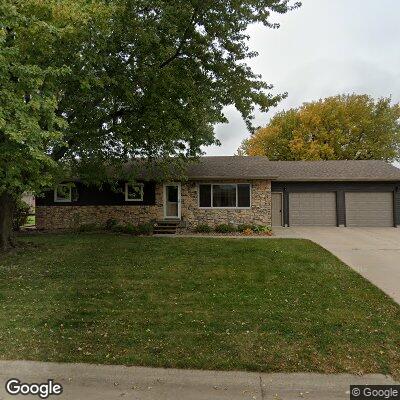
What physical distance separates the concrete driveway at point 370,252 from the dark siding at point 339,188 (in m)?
3.00

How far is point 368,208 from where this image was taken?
65.5 ft

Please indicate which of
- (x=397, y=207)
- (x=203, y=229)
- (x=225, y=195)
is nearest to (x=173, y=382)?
(x=203, y=229)

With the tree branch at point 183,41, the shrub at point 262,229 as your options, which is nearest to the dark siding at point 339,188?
the shrub at point 262,229

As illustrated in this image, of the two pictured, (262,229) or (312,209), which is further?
(312,209)

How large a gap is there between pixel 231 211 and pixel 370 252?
762cm

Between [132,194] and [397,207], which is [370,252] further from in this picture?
[132,194]

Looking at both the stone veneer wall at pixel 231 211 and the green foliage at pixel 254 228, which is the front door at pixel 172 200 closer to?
the stone veneer wall at pixel 231 211

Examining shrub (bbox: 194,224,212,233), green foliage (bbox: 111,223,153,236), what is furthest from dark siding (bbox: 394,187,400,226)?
green foliage (bbox: 111,223,153,236)

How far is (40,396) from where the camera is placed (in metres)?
3.75

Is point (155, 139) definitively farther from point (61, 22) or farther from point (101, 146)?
point (61, 22)

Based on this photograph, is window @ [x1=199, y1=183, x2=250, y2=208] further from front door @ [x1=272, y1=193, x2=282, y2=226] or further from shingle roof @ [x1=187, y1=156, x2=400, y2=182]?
front door @ [x1=272, y1=193, x2=282, y2=226]

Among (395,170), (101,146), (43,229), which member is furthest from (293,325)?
(395,170)

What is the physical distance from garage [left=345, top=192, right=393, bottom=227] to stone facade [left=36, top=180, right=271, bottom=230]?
5590 millimetres

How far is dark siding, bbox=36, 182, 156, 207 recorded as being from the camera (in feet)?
60.2
